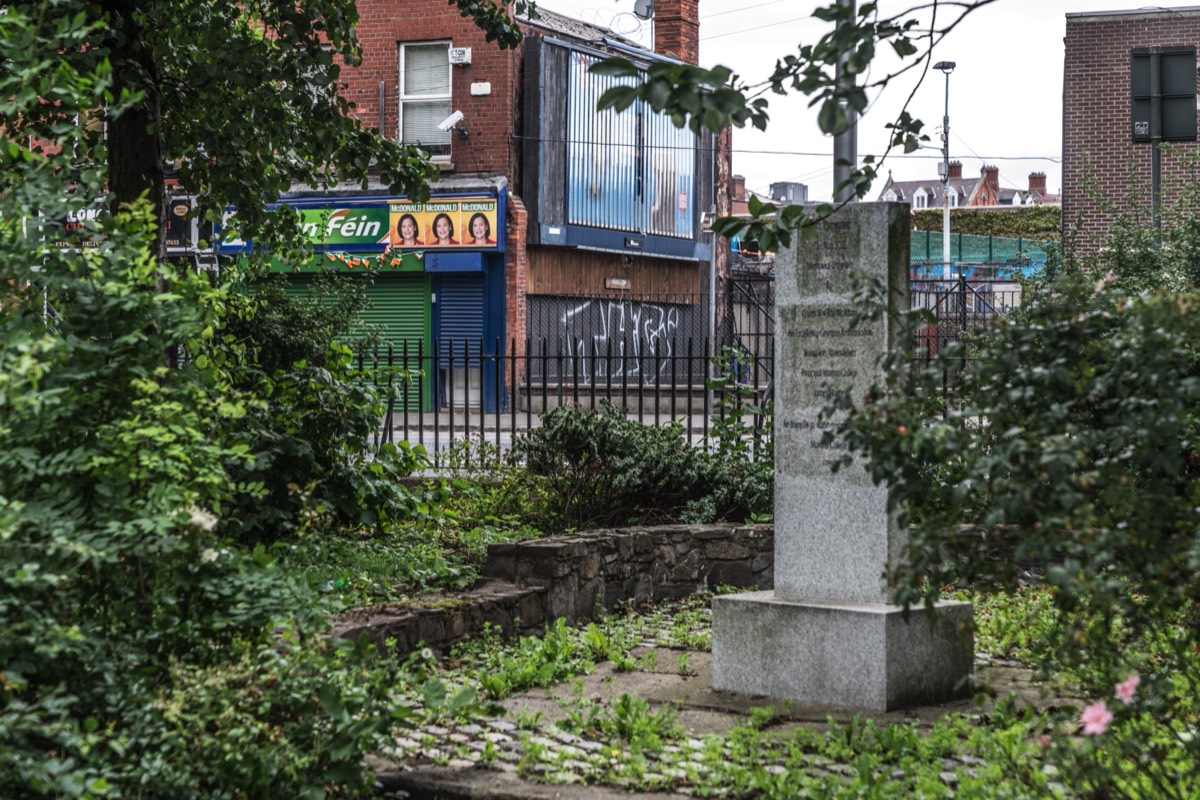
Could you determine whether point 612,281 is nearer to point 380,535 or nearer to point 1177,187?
point 1177,187

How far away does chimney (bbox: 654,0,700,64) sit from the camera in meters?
32.6

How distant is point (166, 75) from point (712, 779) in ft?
22.9

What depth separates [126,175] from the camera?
9367 millimetres

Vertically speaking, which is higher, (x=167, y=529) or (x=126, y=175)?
(x=126, y=175)

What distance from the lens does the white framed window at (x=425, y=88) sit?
95.0 feet

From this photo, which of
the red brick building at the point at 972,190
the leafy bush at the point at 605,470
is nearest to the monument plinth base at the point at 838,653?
the leafy bush at the point at 605,470

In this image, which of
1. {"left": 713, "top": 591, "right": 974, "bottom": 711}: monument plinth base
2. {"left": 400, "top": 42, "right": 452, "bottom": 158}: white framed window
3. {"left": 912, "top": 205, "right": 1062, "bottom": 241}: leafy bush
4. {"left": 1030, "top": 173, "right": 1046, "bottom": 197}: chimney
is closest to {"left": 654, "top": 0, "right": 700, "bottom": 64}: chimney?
{"left": 400, "top": 42, "right": 452, "bottom": 158}: white framed window

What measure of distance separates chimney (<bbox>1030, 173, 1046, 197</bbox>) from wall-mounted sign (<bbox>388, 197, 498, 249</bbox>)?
86.5 m

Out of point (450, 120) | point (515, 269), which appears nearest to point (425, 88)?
point (450, 120)

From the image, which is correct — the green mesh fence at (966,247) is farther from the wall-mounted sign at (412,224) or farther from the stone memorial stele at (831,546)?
the stone memorial stele at (831,546)

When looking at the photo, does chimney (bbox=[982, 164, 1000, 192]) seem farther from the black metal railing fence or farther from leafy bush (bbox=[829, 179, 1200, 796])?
leafy bush (bbox=[829, 179, 1200, 796])

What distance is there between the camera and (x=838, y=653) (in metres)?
6.72

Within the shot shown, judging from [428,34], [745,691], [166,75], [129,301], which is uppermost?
[428,34]

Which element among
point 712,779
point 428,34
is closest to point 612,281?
point 428,34
